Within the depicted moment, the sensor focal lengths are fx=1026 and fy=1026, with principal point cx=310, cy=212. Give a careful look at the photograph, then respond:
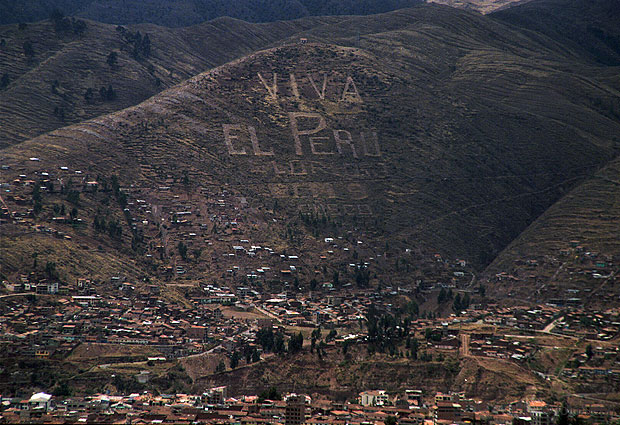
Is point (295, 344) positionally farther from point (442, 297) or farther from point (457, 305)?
point (442, 297)

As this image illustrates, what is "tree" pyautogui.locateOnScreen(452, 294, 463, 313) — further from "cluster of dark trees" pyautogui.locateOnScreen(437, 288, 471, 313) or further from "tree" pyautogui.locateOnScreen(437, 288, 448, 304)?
"tree" pyautogui.locateOnScreen(437, 288, 448, 304)

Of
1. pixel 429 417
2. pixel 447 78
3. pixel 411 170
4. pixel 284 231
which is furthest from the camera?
pixel 447 78

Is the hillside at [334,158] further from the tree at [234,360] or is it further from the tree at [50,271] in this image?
the tree at [234,360]

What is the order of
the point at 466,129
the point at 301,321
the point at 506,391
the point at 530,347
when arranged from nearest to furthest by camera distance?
the point at 506,391 → the point at 530,347 → the point at 301,321 → the point at 466,129

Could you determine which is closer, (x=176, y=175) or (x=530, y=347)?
(x=530, y=347)

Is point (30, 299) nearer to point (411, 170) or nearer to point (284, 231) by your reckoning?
point (284, 231)

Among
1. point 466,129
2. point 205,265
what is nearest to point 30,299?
point 205,265

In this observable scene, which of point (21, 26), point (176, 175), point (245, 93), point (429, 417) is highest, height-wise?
point (21, 26)

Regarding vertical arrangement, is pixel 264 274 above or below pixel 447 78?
below
